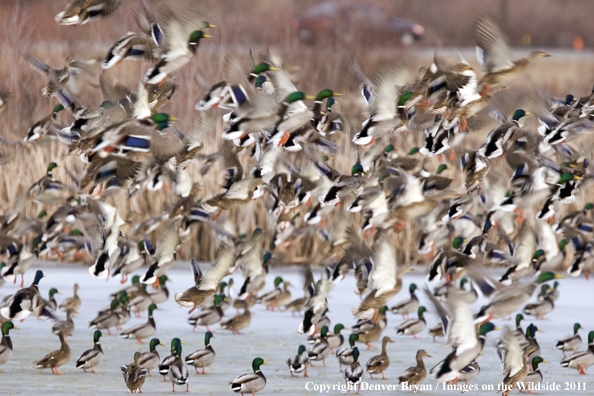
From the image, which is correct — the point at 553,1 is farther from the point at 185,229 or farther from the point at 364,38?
the point at 185,229

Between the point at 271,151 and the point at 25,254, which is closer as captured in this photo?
the point at 271,151

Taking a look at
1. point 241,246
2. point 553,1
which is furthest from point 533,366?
point 553,1

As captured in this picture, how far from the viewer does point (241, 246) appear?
9633mm

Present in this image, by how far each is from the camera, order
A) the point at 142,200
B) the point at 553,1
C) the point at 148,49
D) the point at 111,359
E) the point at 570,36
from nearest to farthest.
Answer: the point at 148,49
the point at 111,359
the point at 142,200
the point at 570,36
the point at 553,1

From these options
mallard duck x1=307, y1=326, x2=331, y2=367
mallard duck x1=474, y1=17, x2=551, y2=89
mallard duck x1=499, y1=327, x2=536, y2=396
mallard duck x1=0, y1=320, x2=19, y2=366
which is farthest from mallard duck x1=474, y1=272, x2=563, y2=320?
mallard duck x1=0, y1=320, x2=19, y2=366

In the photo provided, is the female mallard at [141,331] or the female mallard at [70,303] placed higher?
the female mallard at [141,331]

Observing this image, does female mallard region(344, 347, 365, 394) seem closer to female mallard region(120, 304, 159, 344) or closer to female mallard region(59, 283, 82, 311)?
female mallard region(120, 304, 159, 344)

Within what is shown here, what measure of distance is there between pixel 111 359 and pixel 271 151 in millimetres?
2657

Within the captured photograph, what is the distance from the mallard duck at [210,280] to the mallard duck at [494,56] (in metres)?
2.45

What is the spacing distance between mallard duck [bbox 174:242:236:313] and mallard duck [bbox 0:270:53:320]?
1.36 meters

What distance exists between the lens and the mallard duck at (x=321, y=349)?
352 inches

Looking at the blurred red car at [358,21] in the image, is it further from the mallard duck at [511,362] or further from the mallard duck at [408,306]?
the mallard duck at [511,362]

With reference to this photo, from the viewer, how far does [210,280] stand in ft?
26.1

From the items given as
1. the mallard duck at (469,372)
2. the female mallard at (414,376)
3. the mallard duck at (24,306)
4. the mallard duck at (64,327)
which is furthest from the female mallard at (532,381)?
the mallard duck at (64,327)
